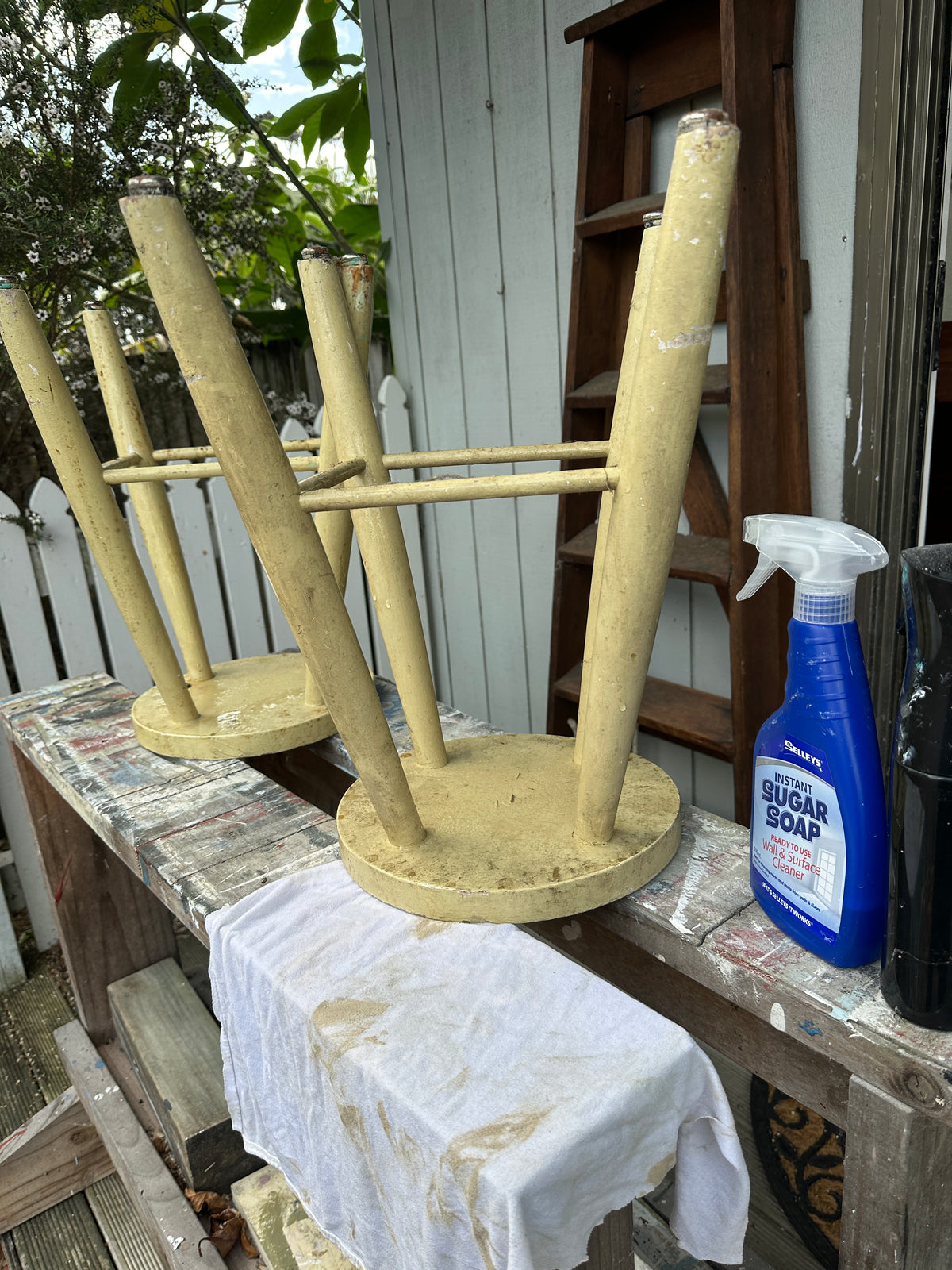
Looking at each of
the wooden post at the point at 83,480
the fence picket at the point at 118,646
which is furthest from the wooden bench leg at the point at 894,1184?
the fence picket at the point at 118,646

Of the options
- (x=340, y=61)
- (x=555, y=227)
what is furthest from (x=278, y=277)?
(x=555, y=227)

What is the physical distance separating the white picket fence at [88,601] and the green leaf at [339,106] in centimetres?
92

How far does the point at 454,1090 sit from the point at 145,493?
116 cm

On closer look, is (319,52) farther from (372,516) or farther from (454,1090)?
(454,1090)

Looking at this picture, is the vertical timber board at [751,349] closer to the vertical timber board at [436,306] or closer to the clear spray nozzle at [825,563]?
the clear spray nozzle at [825,563]

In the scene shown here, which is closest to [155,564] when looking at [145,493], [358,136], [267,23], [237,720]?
[145,493]

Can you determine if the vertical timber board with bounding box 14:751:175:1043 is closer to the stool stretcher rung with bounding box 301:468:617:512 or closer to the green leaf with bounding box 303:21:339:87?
the stool stretcher rung with bounding box 301:468:617:512

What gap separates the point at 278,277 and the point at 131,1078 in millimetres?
2832

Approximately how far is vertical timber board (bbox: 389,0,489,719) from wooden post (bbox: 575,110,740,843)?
79.9 inches

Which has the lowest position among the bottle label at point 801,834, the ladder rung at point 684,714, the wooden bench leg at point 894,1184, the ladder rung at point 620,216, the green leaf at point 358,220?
the ladder rung at point 684,714

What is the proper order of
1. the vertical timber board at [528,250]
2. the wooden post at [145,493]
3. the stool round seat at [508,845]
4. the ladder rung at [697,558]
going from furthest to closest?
the vertical timber board at [528,250], the ladder rung at [697,558], the wooden post at [145,493], the stool round seat at [508,845]

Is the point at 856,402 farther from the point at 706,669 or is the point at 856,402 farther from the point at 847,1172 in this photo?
the point at 847,1172

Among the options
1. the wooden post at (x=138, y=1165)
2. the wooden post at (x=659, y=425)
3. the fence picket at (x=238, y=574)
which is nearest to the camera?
the wooden post at (x=659, y=425)

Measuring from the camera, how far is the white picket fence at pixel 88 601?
2.46 m
